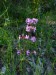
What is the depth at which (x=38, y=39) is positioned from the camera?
11.0 ft

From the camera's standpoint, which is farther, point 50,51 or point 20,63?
point 50,51

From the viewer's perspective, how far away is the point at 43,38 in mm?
3352

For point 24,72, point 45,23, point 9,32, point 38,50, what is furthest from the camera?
point 45,23

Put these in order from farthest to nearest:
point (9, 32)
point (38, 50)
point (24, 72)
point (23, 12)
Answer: point (23, 12)
point (9, 32)
point (38, 50)
point (24, 72)

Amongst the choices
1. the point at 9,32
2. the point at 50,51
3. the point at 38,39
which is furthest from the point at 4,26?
the point at 50,51

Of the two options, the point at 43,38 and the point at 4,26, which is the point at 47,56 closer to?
the point at 43,38

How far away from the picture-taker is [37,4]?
4176 mm

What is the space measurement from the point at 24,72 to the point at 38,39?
1.90 feet

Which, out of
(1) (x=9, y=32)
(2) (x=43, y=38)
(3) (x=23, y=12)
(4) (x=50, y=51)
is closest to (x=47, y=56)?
(4) (x=50, y=51)

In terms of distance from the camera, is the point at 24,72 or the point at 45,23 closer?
the point at 24,72

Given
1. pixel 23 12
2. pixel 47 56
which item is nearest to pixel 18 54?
pixel 47 56

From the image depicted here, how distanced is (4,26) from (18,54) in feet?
2.27

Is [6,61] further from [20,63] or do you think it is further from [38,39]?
[38,39]

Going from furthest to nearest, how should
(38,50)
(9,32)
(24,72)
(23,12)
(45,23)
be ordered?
(23,12) → (45,23) → (9,32) → (38,50) → (24,72)
